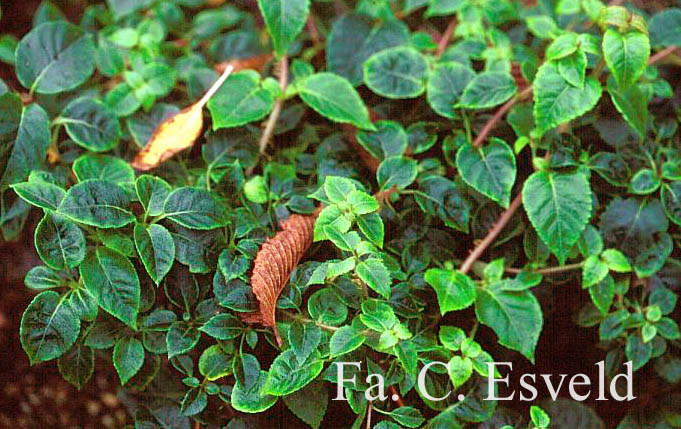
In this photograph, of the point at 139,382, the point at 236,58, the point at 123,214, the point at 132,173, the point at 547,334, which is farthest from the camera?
the point at 236,58

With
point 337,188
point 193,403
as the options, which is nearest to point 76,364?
point 193,403

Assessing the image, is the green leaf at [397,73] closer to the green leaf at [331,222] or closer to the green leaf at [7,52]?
the green leaf at [331,222]

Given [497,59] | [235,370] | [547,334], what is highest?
[497,59]

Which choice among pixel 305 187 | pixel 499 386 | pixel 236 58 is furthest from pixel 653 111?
pixel 236 58

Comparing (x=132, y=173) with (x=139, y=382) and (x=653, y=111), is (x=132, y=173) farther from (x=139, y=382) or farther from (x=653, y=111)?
(x=653, y=111)

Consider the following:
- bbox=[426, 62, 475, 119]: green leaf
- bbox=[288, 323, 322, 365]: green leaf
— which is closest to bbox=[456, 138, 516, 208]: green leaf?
bbox=[426, 62, 475, 119]: green leaf

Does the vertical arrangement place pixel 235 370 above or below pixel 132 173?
below

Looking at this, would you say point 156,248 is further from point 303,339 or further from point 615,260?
point 615,260
